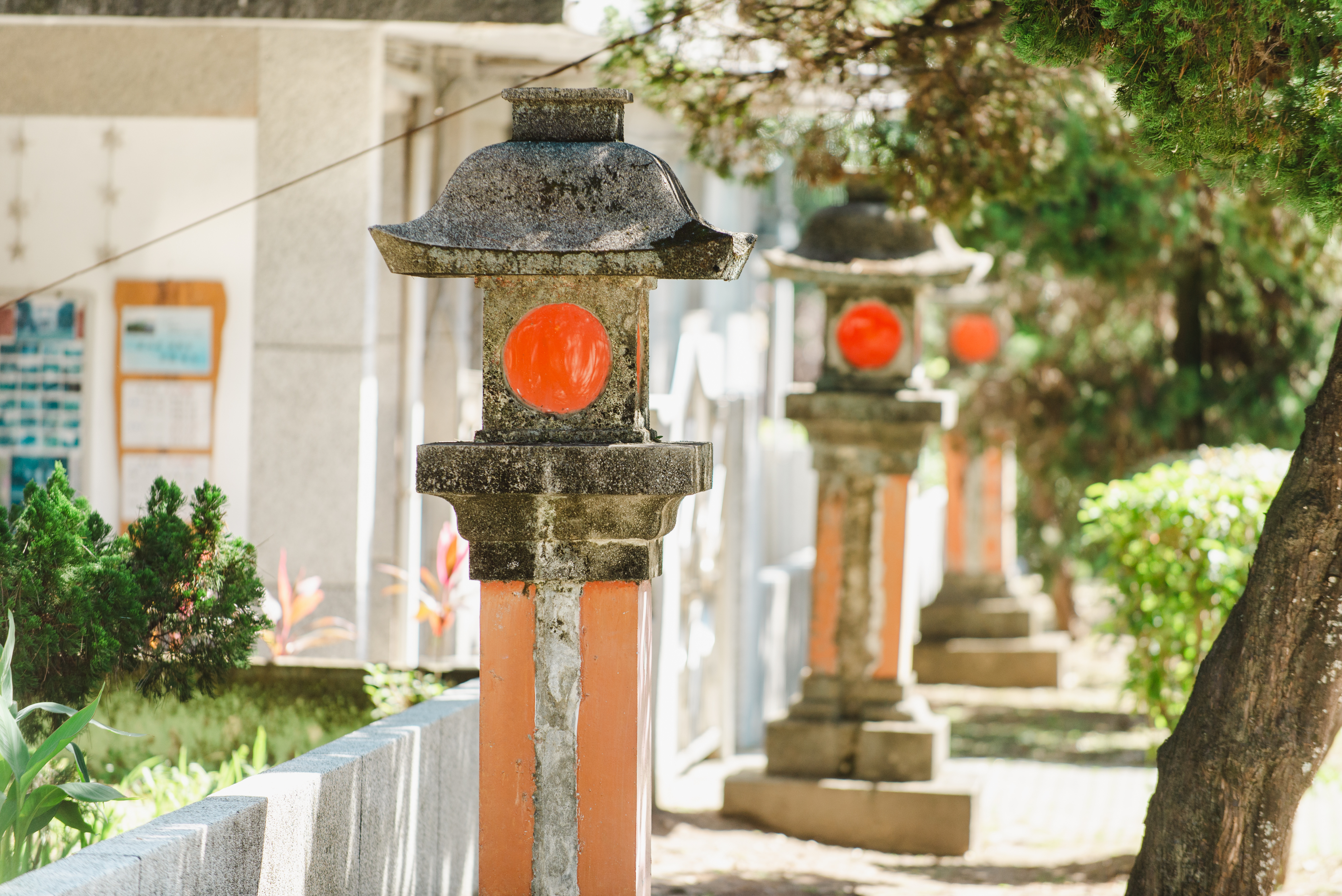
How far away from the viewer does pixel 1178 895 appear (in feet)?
13.7

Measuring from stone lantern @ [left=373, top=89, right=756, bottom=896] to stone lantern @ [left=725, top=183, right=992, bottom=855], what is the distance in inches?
138

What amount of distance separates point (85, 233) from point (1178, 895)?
508 centimetres

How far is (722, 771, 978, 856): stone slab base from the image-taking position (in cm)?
710

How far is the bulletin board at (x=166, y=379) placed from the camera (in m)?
6.25

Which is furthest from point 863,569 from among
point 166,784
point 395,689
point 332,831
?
point 332,831

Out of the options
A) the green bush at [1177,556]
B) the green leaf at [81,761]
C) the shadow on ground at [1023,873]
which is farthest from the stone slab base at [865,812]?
the green leaf at [81,761]

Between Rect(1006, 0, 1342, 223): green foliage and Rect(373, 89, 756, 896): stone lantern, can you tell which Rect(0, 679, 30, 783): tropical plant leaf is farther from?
Rect(1006, 0, 1342, 223): green foliage

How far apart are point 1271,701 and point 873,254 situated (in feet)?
12.7

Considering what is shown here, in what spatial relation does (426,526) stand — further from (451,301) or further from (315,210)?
(315,210)

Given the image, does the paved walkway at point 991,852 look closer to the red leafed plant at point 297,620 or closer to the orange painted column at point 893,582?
the orange painted column at point 893,582

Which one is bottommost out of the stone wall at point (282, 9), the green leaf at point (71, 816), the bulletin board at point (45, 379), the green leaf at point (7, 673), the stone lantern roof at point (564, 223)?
the green leaf at point (71, 816)

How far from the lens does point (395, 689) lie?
16.5 feet

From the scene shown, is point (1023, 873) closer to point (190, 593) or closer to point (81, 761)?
point (190, 593)

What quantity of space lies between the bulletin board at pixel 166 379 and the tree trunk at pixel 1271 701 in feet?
13.9
